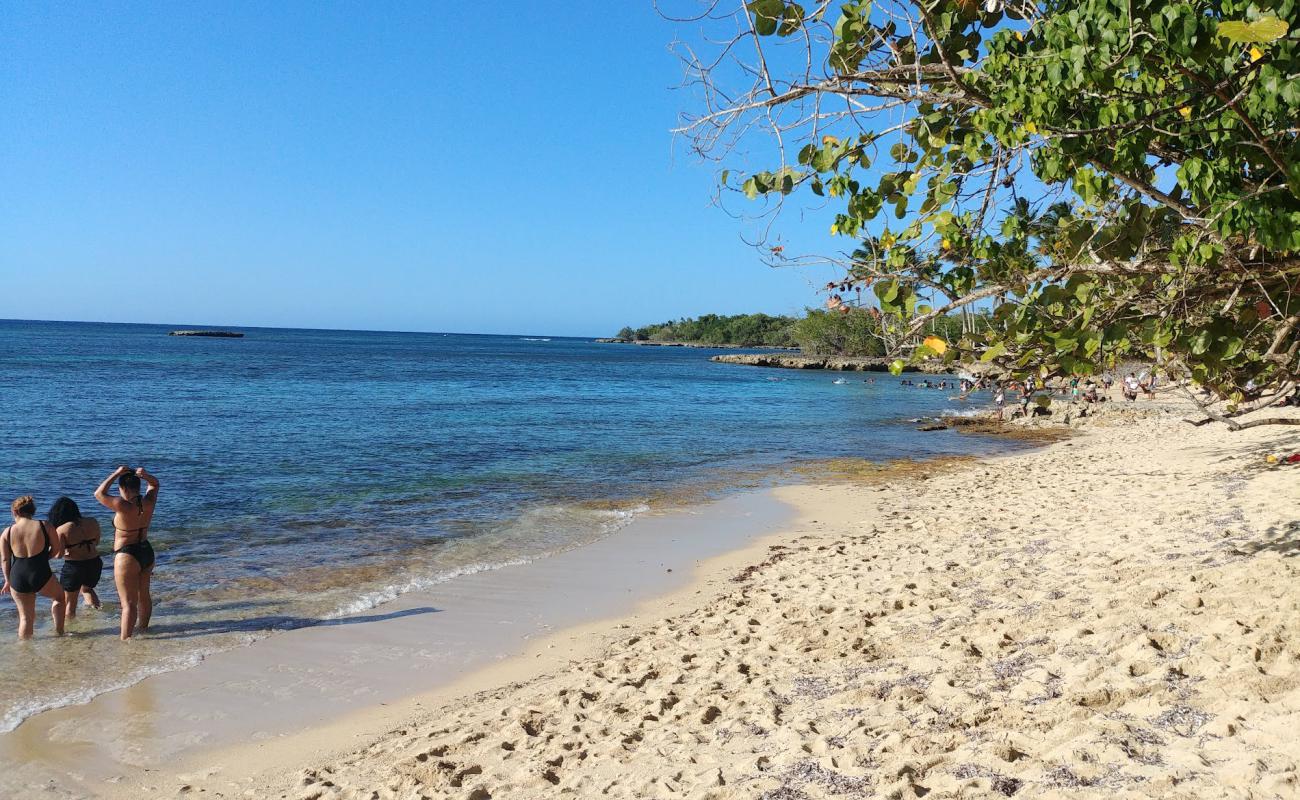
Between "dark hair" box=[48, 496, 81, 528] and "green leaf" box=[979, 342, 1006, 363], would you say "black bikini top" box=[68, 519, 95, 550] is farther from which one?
"green leaf" box=[979, 342, 1006, 363]

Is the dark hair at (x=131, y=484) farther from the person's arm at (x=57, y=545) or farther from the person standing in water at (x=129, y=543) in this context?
the person's arm at (x=57, y=545)

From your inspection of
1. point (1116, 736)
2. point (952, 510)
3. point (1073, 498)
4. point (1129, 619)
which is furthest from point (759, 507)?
point (1116, 736)

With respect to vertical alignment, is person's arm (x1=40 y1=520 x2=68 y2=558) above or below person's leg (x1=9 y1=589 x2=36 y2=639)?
above

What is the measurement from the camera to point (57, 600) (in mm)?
7906

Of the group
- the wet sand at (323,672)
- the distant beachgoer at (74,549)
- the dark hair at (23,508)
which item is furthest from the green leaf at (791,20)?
the distant beachgoer at (74,549)

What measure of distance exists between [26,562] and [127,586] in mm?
921

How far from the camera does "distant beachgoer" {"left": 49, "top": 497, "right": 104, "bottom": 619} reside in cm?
807

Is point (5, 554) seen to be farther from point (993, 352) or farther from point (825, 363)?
point (825, 363)

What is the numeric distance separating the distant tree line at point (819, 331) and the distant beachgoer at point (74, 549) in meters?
7.54

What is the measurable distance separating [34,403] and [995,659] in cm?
3616

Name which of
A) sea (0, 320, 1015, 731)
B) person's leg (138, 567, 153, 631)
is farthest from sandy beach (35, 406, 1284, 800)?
person's leg (138, 567, 153, 631)

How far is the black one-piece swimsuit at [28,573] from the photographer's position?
762 cm

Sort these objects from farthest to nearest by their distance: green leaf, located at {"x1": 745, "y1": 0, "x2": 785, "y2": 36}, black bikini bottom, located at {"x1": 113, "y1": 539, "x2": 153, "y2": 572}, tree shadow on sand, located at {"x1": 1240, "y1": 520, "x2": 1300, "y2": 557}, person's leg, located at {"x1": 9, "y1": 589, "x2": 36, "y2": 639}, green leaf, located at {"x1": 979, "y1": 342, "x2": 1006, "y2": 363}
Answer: black bikini bottom, located at {"x1": 113, "y1": 539, "x2": 153, "y2": 572} → person's leg, located at {"x1": 9, "y1": 589, "x2": 36, "y2": 639} → tree shadow on sand, located at {"x1": 1240, "y1": 520, "x2": 1300, "y2": 557} → green leaf, located at {"x1": 979, "y1": 342, "x2": 1006, "y2": 363} → green leaf, located at {"x1": 745, "y1": 0, "x2": 785, "y2": 36}

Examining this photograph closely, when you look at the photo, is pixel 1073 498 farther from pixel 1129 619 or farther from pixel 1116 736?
pixel 1116 736
